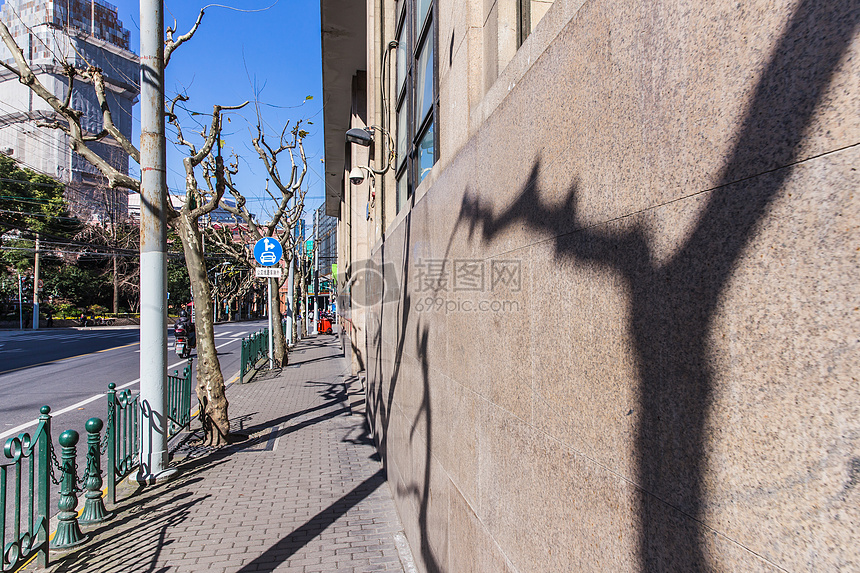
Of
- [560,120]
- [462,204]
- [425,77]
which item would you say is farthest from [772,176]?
[425,77]

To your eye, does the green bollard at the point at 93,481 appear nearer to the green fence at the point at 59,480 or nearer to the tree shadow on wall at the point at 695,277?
the green fence at the point at 59,480

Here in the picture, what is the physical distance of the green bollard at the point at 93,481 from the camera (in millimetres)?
4918

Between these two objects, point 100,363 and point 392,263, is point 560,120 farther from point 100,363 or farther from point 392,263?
point 100,363

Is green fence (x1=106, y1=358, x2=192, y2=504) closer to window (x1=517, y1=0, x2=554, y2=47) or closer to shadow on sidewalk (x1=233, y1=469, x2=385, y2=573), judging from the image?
shadow on sidewalk (x1=233, y1=469, x2=385, y2=573)

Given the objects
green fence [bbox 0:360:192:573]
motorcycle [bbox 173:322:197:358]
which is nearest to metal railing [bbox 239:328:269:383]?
motorcycle [bbox 173:322:197:358]

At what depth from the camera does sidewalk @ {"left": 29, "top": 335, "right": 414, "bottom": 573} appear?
14.5ft

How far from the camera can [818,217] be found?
2.89 ft

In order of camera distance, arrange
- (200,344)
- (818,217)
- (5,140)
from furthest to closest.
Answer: (5,140) < (200,344) < (818,217)

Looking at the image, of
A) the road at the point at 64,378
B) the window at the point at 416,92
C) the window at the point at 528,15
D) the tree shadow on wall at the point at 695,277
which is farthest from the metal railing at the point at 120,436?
the tree shadow on wall at the point at 695,277

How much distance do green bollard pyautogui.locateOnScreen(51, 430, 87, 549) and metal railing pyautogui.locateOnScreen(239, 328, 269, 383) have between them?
984 cm

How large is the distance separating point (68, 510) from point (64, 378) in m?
12.0

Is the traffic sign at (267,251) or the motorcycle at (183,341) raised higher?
the traffic sign at (267,251)

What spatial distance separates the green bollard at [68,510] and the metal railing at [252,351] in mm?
9837

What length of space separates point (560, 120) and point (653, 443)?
1114mm
